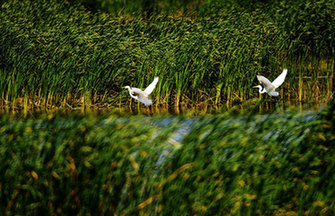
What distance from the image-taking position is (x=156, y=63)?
39.0 feet

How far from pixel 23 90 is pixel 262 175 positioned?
803 cm

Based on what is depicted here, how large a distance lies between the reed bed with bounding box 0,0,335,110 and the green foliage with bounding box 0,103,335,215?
19.9 feet

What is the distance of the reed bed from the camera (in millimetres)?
11523

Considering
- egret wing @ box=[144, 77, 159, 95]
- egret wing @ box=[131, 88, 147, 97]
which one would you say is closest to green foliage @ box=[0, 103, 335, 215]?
egret wing @ box=[131, 88, 147, 97]

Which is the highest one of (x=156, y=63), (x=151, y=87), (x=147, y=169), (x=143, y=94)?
(x=156, y=63)

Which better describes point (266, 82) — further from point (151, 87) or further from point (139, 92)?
point (139, 92)

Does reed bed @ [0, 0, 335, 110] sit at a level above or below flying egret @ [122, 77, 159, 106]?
above

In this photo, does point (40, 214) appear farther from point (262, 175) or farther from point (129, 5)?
point (129, 5)

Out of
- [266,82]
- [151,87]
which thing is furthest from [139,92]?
[266,82]

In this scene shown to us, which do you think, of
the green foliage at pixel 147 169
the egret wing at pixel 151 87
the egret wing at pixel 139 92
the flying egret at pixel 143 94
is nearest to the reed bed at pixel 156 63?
the egret wing at pixel 151 87

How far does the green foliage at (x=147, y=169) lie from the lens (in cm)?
432

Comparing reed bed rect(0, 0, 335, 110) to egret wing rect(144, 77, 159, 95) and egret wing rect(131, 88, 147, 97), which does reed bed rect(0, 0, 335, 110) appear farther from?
egret wing rect(131, 88, 147, 97)

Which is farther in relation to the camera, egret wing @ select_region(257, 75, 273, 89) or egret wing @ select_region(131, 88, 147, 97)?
egret wing @ select_region(131, 88, 147, 97)

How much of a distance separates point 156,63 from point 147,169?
24.7 ft
